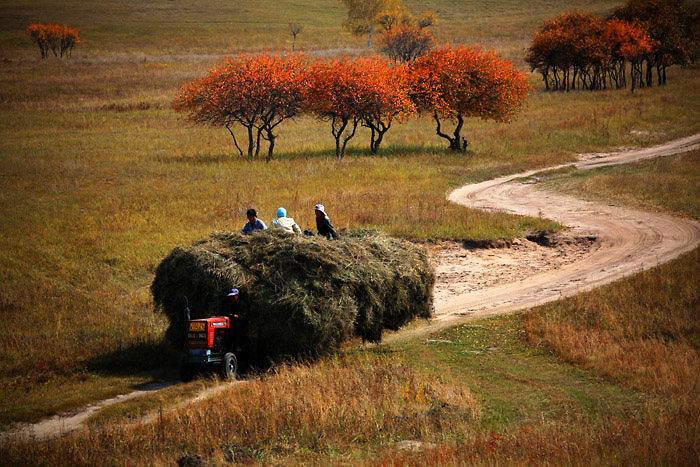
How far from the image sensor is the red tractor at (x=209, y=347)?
11227 mm

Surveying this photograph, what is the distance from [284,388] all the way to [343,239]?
13.1 ft

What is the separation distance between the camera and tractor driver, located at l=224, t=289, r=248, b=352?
11820 millimetres

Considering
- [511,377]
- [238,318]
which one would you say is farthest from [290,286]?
[511,377]

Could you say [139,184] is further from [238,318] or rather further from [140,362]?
[238,318]

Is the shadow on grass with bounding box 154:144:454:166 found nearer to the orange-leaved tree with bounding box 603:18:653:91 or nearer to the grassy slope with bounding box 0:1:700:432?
the grassy slope with bounding box 0:1:700:432

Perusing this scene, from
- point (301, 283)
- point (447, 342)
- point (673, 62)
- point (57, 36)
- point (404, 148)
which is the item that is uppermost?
point (57, 36)

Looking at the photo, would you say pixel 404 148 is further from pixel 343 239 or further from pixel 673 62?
pixel 673 62

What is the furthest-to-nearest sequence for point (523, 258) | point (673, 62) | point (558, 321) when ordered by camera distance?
point (673, 62), point (523, 258), point (558, 321)

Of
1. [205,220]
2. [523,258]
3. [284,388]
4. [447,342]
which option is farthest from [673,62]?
[284,388]

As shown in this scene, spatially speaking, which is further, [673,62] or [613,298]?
[673,62]

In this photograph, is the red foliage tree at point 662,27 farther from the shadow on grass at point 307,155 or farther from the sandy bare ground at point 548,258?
the sandy bare ground at point 548,258

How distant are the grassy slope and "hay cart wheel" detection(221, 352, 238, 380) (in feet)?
5.88

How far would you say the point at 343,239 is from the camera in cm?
1327

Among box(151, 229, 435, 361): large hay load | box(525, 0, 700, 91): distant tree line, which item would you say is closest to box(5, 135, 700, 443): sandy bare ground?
box(151, 229, 435, 361): large hay load
